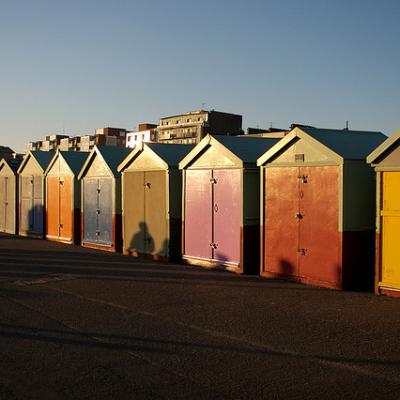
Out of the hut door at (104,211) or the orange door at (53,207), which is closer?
the hut door at (104,211)

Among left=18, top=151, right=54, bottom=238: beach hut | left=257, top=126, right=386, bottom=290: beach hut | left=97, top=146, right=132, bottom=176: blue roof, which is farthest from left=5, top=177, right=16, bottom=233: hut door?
left=257, top=126, right=386, bottom=290: beach hut

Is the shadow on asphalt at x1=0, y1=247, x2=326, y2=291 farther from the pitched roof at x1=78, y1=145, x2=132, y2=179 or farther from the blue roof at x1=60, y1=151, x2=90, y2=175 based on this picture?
the blue roof at x1=60, y1=151, x2=90, y2=175

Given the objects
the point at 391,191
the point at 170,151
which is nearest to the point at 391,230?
the point at 391,191

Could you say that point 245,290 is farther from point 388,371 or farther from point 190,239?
point 388,371

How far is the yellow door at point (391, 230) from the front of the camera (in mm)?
9922

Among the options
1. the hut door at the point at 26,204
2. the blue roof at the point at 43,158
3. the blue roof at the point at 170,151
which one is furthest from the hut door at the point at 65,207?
the blue roof at the point at 170,151

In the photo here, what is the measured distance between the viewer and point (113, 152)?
736 inches

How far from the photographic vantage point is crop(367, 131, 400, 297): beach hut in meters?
9.93

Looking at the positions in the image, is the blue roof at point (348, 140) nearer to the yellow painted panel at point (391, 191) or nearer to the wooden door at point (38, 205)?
the yellow painted panel at point (391, 191)

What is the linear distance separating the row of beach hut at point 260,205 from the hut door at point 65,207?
32cm

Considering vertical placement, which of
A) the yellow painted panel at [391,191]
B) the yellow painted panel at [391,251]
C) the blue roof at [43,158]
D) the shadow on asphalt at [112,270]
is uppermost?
the blue roof at [43,158]

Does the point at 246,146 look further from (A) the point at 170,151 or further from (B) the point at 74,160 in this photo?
(B) the point at 74,160

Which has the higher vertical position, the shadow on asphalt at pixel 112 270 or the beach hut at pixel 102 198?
the beach hut at pixel 102 198

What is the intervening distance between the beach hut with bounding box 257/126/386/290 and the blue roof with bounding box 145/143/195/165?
3.46 metres
